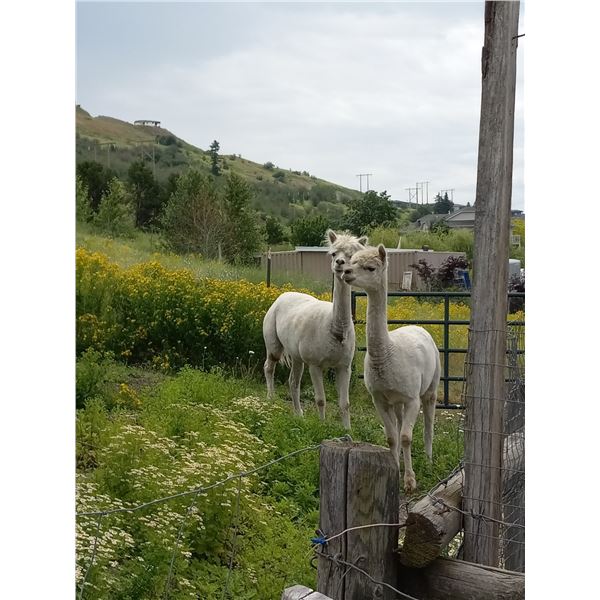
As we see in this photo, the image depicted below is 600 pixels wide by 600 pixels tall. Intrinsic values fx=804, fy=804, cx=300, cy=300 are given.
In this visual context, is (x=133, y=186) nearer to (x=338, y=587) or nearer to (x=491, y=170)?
(x=491, y=170)

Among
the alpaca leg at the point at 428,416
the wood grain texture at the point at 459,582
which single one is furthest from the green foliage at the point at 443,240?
the wood grain texture at the point at 459,582

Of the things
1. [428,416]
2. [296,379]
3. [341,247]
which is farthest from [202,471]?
[296,379]

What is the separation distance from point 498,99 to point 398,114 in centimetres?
151

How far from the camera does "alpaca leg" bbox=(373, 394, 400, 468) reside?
11.3 ft

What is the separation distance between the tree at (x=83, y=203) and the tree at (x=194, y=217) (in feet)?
1.08

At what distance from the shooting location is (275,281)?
3775 millimetres

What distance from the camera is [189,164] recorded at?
3.56 m

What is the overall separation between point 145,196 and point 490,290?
2243mm

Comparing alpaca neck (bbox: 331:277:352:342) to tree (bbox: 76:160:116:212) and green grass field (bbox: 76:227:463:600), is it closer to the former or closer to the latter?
green grass field (bbox: 76:227:463:600)

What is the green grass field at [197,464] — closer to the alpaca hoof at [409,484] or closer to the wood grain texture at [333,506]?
the alpaca hoof at [409,484]

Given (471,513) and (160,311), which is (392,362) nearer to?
(160,311)

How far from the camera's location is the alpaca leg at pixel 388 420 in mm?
3438
